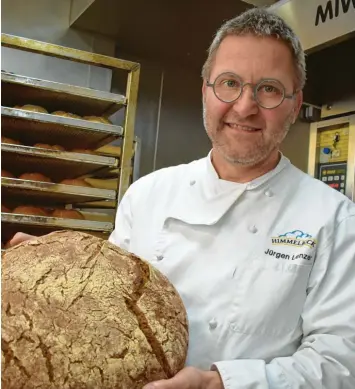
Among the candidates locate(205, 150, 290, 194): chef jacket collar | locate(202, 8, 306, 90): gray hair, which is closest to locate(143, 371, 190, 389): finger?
locate(205, 150, 290, 194): chef jacket collar

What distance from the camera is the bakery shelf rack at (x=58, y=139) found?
6.42 ft

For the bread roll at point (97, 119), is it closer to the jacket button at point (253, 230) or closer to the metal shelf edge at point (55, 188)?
the metal shelf edge at point (55, 188)

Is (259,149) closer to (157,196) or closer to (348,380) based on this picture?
(157,196)

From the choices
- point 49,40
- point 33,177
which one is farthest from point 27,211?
point 49,40

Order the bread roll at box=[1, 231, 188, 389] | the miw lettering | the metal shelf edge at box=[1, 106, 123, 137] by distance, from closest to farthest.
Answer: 1. the bread roll at box=[1, 231, 188, 389]
2. the miw lettering
3. the metal shelf edge at box=[1, 106, 123, 137]

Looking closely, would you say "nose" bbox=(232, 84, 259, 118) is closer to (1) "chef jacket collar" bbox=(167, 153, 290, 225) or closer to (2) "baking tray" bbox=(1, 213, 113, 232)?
(1) "chef jacket collar" bbox=(167, 153, 290, 225)

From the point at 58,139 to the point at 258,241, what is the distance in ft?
4.23

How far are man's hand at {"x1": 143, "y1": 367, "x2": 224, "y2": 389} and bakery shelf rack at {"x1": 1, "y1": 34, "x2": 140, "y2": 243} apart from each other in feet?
4.02

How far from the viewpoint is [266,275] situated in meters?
1.14

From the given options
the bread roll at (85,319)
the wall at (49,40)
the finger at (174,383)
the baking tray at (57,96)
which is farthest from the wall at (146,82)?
the finger at (174,383)

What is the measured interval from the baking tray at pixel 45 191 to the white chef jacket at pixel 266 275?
0.78 m

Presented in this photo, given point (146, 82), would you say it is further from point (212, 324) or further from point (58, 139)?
point (212, 324)

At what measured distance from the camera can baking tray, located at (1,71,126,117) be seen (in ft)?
6.35

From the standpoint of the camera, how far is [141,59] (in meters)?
2.94
